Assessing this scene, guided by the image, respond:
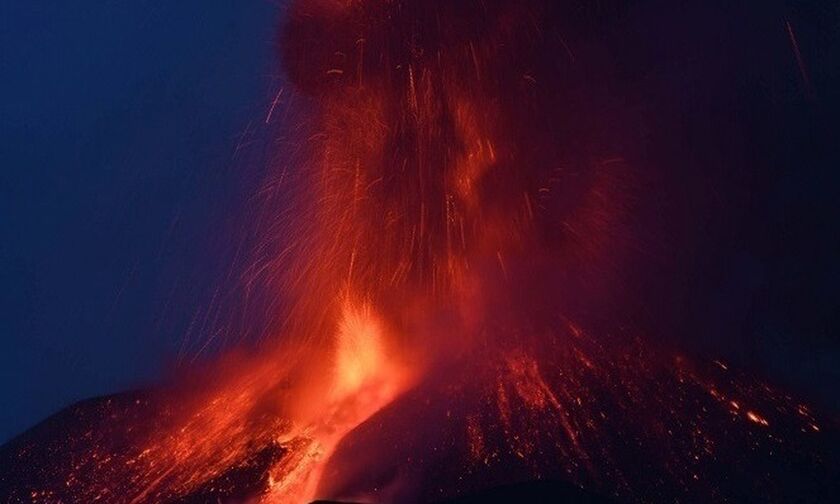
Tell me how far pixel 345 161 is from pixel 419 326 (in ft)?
8.57

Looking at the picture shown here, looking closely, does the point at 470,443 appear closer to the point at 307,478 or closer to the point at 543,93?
the point at 307,478

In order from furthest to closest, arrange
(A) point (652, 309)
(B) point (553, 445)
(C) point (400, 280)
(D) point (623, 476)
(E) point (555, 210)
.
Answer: (C) point (400, 280) → (E) point (555, 210) → (A) point (652, 309) → (B) point (553, 445) → (D) point (623, 476)

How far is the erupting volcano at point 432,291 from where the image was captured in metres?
6.16

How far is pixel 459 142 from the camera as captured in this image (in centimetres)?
878

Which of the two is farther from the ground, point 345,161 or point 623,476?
point 345,161

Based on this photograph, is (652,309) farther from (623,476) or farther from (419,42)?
(419,42)

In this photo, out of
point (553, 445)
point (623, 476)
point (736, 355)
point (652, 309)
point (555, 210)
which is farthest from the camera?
point (555, 210)

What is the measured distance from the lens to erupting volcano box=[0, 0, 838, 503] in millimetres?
6156

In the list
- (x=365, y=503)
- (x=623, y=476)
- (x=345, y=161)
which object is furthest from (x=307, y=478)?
(x=345, y=161)

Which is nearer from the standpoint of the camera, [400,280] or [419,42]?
[419,42]

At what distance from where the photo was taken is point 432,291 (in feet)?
29.8

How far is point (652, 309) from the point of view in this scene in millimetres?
8094

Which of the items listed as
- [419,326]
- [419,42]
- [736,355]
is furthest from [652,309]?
[419,42]

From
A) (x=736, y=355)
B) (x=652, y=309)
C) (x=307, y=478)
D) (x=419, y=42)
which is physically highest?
(x=419, y=42)
